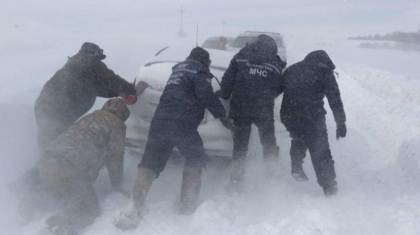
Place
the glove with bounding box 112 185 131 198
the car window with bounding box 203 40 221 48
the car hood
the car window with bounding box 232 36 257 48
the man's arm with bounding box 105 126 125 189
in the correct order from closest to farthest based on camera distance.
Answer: the man's arm with bounding box 105 126 125 189 < the glove with bounding box 112 185 131 198 < the car hood < the car window with bounding box 232 36 257 48 < the car window with bounding box 203 40 221 48

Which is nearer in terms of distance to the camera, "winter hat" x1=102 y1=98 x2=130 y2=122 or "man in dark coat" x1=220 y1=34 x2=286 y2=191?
"winter hat" x1=102 y1=98 x2=130 y2=122

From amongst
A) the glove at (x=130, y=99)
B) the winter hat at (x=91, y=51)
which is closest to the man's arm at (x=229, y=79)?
the glove at (x=130, y=99)

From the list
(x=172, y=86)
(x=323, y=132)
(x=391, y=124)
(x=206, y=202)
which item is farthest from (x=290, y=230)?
(x=391, y=124)

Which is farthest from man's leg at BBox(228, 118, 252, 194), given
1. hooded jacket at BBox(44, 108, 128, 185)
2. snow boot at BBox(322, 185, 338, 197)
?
hooded jacket at BBox(44, 108, 128, 185)

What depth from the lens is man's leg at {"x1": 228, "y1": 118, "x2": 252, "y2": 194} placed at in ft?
14.3

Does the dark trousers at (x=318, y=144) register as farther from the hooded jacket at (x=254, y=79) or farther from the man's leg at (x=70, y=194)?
the man's leg at (x=70, y=194)

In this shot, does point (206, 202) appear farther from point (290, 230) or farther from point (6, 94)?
point (6, 94)

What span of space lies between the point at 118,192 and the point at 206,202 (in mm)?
1040

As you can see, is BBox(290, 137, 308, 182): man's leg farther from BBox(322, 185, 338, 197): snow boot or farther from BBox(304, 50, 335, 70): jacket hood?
BBox(304, 50, 335, 70): jacket hood

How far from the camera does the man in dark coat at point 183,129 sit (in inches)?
148

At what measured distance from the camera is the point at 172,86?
3918 mm

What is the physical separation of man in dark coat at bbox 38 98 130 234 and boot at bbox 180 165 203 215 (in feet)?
2.60

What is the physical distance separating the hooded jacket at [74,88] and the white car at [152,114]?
0.44 m

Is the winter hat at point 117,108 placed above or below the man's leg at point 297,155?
above
